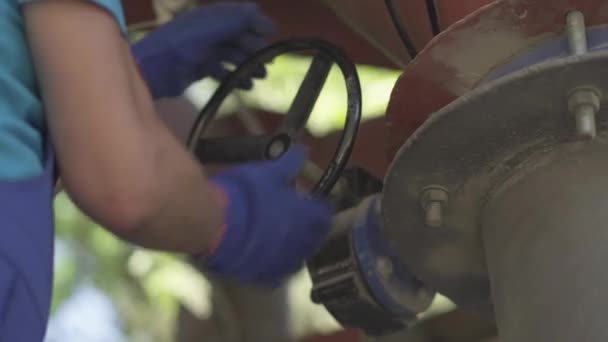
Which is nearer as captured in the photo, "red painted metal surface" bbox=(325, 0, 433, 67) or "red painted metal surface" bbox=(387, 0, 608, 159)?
"red painted metal surface" bbox=(387, 0, 608, 159)

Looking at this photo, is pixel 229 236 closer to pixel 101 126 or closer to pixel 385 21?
pixel 101 126

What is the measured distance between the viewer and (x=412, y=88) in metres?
1.05

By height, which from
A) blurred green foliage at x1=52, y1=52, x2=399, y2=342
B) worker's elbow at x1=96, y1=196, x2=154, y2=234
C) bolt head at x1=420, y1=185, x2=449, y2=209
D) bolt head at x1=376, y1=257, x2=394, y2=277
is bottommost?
blurred green foliage at x1=52, y1=52, x2=399, y2=342

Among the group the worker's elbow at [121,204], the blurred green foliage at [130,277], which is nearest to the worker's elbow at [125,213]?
the worker's elbow at [121,204]

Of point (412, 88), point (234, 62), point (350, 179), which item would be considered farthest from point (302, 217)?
point (234, 62)

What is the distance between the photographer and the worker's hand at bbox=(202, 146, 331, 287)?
1010 millimetres

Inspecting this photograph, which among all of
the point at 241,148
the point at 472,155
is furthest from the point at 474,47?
the point at 241,148

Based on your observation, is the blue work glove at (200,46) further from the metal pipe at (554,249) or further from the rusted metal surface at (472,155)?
the metal pipe at (554,249)

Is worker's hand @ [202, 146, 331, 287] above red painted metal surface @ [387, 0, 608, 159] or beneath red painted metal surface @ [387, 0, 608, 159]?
beneath

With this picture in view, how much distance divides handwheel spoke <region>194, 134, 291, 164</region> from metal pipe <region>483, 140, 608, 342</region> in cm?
33

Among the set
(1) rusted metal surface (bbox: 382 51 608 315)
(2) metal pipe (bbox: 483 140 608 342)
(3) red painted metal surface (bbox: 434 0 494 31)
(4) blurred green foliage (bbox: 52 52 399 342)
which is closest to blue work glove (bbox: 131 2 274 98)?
(3) red painted metal surface (bbox: 434 0 494 31)

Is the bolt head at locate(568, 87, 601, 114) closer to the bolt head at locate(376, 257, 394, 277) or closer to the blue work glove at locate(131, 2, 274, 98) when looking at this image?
the bolt head at locate(376, 257, 394, 277)

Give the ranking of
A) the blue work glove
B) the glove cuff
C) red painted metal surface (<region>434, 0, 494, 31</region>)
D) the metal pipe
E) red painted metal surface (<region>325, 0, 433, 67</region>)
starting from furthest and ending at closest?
the blue work glove → red painted metal surface (<region>325, 0, 433, 67</region>) → red painted metal surface (<region>434, 0, 494, 31</region>) → the glove cuff → the metal pipe

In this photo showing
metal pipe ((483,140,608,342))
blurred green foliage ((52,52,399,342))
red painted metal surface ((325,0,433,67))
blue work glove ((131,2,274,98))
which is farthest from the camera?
blurred green foliage ((52,52,399,342))
